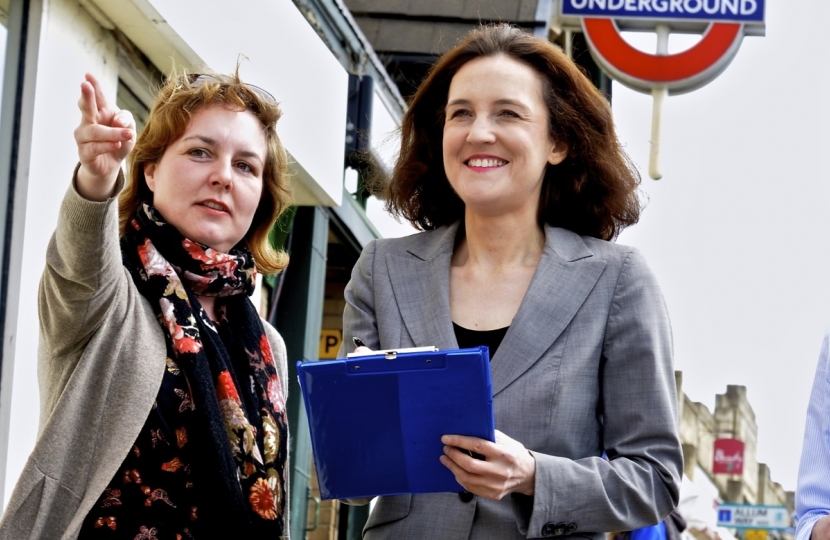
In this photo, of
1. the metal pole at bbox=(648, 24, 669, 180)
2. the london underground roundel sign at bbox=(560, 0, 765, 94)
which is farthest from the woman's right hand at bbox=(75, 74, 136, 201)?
the london underground roundel sign at bbox=(560, 0, 765, 94)

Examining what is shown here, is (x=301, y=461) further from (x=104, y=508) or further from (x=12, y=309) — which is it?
(x=104, y=508)

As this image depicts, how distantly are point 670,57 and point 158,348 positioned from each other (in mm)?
9136

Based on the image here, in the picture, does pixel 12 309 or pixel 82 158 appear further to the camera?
pixel 12 309

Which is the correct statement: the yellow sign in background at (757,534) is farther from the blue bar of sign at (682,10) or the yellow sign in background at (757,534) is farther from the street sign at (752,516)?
the blue bar of sign at (682,10)

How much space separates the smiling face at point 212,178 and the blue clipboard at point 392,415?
0.69 m

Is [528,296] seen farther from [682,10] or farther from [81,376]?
[682,10]

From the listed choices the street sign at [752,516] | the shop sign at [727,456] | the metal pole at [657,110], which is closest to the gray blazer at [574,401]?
the metal pole at [657,110]

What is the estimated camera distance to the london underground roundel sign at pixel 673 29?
1196 centimetres

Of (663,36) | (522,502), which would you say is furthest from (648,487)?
(663,36)

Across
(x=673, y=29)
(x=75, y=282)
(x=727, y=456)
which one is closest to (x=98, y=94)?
(x=75, y=282)

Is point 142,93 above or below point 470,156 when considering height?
above

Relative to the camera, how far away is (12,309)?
5613mm

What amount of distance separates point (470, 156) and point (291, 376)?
6234mm

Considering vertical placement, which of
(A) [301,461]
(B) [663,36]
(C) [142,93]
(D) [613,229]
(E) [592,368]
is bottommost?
(A) [301,461]
